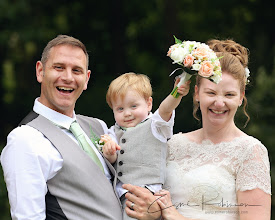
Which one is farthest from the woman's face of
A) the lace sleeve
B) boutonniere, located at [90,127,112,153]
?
boutonniere, located at [90,127,112,153]

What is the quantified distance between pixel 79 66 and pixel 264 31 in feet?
30.9

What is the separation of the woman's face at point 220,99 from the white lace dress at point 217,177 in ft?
0.64

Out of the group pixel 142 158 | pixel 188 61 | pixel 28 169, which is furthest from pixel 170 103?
pixel 28 169

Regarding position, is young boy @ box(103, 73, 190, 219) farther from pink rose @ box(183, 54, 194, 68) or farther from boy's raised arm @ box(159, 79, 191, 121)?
pink rose @ box(183, 54, 194, 68)

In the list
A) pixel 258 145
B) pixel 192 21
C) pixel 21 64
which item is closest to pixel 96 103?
pixel 21 64

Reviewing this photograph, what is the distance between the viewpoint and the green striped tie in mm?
3920

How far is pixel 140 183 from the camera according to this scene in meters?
3.99

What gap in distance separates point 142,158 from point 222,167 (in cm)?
58

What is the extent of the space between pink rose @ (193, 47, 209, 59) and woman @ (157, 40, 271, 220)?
21cm

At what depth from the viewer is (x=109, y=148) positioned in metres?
4.00

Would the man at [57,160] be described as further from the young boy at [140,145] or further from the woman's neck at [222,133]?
the woman's neck at [222,133]

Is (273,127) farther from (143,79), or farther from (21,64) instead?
(21,64)

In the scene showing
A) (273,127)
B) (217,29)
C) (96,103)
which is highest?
(217,29)

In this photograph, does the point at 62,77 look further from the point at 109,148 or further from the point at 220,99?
the point at 220,99
